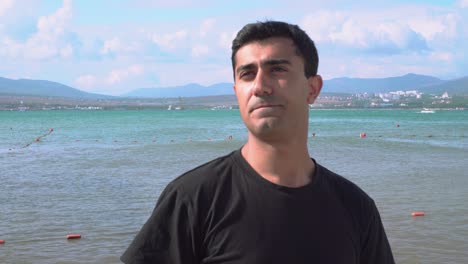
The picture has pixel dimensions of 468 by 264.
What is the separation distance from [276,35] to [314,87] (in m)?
0.35

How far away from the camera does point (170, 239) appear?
8.38 feet

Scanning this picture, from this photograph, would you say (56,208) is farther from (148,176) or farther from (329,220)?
(329,220)

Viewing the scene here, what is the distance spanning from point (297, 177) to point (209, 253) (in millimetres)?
517

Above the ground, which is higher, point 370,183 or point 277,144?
point 277,144

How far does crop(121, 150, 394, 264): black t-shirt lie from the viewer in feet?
8.33

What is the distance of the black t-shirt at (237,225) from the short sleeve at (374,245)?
17 centimetres

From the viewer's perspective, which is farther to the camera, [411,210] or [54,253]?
[411,210]

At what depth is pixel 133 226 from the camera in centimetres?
1245

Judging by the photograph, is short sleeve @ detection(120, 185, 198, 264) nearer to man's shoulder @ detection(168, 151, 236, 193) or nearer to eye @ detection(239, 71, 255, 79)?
man's shoulder @ detection(168, 151, 236, 193)

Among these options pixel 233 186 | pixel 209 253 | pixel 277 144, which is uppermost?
pixel 277 144

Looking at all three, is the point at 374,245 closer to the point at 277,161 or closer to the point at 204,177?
the point at 277,161

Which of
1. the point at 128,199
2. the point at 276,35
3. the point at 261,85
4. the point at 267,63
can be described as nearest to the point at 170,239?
the point at 261,85

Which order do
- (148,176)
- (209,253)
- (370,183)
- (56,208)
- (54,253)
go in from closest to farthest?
(209,253) < (54,253) < (56,208) < (370,183) < (148,176)

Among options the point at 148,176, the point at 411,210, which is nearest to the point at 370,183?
the point at 411,210
